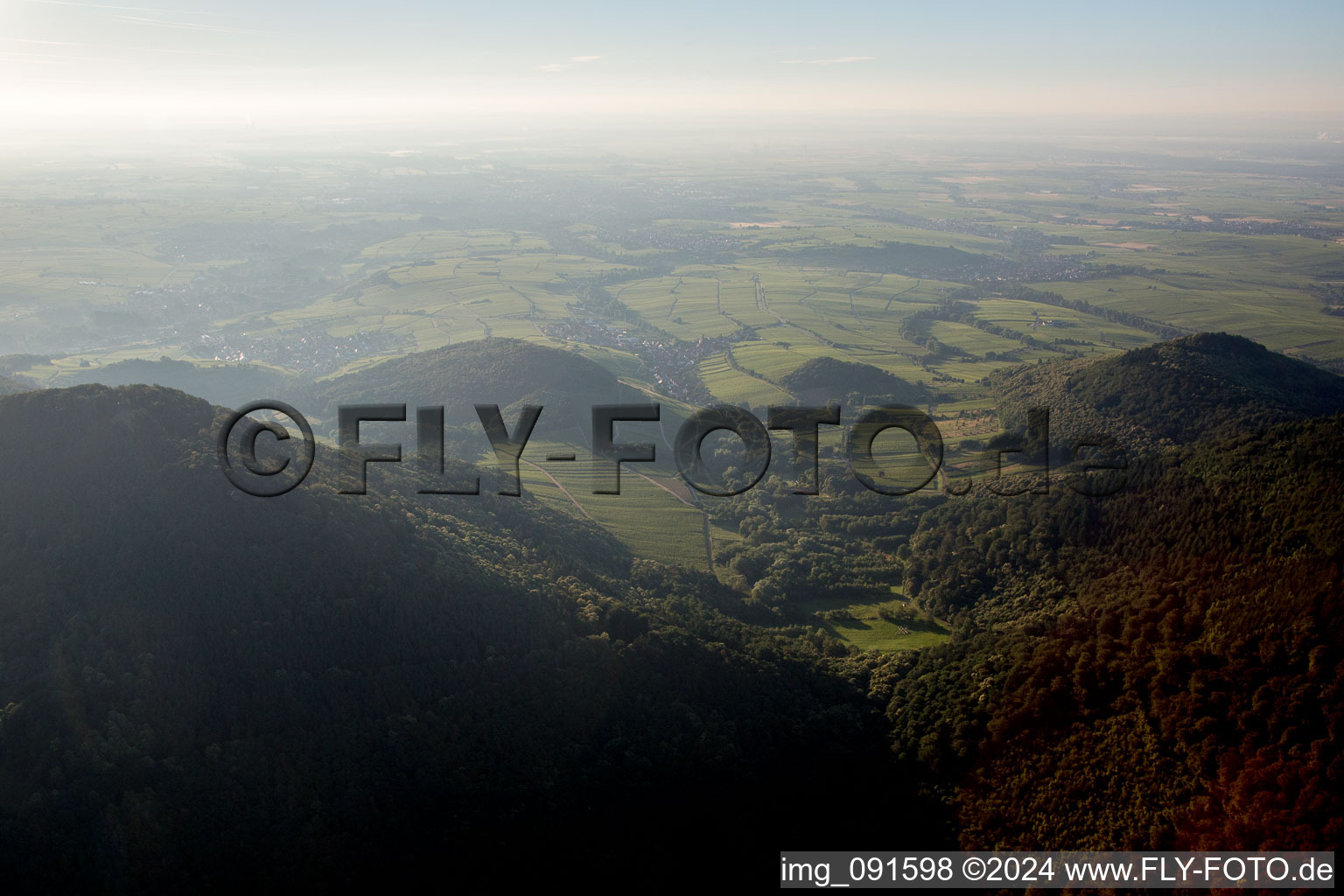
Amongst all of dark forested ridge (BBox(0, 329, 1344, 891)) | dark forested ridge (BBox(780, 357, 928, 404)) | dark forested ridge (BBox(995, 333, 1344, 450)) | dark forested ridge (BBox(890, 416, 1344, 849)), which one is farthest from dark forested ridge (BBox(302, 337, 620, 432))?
dark forested ridge (BBox(890, 416, 1344, 849))

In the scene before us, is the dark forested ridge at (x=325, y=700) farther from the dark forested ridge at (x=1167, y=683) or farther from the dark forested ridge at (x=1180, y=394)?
the dark forested ridge at (x=1180, y=394)

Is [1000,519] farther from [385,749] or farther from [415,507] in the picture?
[385,749]

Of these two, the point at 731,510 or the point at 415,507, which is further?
the point at 731,510

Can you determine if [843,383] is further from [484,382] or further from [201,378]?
[201,378]

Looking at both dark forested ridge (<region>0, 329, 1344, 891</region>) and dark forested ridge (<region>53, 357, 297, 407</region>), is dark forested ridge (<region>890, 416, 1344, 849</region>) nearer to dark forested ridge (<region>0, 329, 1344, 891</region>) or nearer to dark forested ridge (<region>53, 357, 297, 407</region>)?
dark forested ridge (<region>0, 329, 1344, 891</region>)

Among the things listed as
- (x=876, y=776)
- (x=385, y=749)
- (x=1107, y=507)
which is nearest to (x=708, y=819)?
(x=876, y=776)

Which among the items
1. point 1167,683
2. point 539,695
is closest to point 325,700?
point 539,695
